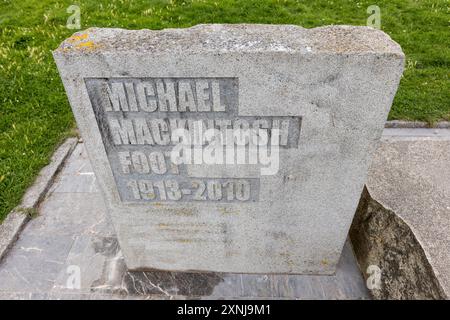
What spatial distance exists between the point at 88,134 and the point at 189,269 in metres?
1.56

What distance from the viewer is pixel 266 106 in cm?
211

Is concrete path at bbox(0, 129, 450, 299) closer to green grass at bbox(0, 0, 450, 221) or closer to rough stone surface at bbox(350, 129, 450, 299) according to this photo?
rough stone surface at bbox(350, 129, 450, 299)

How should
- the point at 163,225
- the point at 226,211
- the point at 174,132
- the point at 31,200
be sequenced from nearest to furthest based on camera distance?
the point at 174,132
the point at 226,211
the point at 163,225
the point at 31,200

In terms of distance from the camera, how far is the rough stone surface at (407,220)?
238 cm

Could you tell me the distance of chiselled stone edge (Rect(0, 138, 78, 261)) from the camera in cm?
345

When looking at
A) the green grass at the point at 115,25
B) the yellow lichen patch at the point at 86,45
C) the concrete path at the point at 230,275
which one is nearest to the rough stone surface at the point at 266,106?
the yellow lichen patch at the point at 86,45

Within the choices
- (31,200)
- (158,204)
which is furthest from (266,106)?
(31,200)

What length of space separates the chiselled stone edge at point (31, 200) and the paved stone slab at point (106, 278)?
0.08 meters

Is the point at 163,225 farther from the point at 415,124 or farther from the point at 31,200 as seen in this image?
the point at 415,124

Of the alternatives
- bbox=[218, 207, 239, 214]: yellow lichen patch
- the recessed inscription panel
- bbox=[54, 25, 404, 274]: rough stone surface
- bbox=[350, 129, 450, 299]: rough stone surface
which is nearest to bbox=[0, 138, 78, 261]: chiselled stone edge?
bbox=[54, 25, 404, 274]: rough stone surface

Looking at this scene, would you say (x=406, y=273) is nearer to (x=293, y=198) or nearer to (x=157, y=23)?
(x=293, y=198)

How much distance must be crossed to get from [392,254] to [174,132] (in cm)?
182

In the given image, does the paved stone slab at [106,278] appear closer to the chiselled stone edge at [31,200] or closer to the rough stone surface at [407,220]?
the chiselled stone edge at [31,200]

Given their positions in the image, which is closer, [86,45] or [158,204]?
[86,45]
